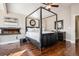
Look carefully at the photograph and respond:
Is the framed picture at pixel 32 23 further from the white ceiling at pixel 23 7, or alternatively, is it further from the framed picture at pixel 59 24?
the framed picture at pixel 59 24

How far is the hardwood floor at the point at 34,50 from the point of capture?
1973 millimetres

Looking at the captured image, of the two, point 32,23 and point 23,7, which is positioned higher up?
point 23,7

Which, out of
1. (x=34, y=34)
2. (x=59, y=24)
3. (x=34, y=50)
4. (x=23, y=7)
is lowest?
(x=34, y=50)

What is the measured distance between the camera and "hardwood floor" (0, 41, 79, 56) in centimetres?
197

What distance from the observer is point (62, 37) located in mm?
2209

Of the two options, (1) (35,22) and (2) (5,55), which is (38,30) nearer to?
(1) (35,22)

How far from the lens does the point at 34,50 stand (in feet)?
6.65

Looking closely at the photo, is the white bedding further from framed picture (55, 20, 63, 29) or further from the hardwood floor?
framed picture (55, 20, 63, 29)

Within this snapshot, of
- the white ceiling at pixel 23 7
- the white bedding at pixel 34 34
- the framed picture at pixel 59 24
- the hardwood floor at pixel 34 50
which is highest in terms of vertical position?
the white ceiling at pixel 23 7

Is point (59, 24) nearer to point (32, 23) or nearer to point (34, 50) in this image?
point (32, 23)

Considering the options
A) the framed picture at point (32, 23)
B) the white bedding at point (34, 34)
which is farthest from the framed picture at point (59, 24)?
the framed picture at point (32, 23)

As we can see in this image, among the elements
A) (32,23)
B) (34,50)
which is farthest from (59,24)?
(34,50)

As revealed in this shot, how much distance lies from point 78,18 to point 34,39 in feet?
4.01

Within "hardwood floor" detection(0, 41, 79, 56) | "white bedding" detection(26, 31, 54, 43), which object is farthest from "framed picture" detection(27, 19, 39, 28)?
"hardwood floor" detection(0, 41, 79, 56)
